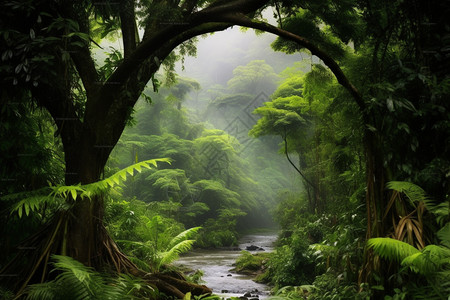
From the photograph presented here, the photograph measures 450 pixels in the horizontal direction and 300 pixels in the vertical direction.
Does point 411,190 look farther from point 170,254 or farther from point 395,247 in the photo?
point 170,254

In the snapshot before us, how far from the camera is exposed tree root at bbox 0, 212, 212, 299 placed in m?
3.14

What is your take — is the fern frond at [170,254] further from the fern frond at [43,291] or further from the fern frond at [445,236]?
the fern frond at [445,236]

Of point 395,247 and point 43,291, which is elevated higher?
point 395,247

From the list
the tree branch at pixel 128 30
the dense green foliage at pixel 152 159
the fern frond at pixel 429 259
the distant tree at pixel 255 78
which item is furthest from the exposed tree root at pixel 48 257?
the distant tree at pixel 255 78

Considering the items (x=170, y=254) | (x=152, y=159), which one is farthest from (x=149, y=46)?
(x=170, y=254)

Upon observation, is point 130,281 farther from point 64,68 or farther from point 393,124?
point 393,124

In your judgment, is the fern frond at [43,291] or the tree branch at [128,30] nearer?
the fern frond at [43,291]

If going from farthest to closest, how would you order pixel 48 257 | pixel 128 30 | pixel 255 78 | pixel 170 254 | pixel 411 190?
pixel 255 78
pixel 170 254
pixel 128 30
pixel 48 257
pixel 411 190

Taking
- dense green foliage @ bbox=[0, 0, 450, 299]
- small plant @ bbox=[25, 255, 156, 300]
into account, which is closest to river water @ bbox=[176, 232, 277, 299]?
dense green foliage @ bbox=[0, 0, 450, 299]

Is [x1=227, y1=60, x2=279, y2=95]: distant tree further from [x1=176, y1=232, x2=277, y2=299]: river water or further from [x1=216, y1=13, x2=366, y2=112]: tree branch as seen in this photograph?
[x1=216, y1=13, x2=366, y2=112]: tree branch

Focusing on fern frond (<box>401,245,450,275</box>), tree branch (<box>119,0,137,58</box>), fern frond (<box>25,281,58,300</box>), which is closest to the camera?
fern frond (<box>401,245,450,275</box>)

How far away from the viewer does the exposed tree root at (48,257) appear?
124 inches

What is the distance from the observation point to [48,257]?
3.16 m

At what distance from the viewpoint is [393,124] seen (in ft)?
10.9
